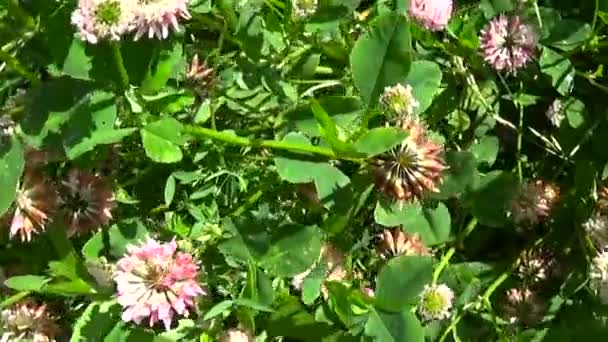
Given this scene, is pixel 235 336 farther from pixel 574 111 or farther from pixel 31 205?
pixel 574 111

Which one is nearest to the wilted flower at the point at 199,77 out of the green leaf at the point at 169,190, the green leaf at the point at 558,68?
the green leaf at the point at 169,190

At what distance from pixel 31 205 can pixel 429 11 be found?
56 centimetres

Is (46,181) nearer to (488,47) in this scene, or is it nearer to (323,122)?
(323,122)

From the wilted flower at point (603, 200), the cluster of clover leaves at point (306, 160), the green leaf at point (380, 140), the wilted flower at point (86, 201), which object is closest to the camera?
the green leaf at point (380, 140)

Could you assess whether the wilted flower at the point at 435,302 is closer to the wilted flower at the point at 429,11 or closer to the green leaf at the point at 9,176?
the wilted flower at the point at 429,11

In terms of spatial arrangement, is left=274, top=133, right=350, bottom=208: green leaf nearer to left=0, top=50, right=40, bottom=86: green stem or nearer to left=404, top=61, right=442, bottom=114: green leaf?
left=404, top=61, right=442, bottom=114: green leaf

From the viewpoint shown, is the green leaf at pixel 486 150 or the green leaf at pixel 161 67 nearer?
the green leaf at pixel 161 67

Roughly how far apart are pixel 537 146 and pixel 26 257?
76 cm

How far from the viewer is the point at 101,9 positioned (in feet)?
3.57

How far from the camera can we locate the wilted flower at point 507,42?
4.66 feet

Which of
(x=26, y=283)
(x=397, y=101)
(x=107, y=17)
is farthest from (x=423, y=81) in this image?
(x=26, y=283)

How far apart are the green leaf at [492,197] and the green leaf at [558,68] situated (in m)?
0.14

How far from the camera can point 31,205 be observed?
49.0 inches

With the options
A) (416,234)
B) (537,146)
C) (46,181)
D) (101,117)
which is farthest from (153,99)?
(537,146)
